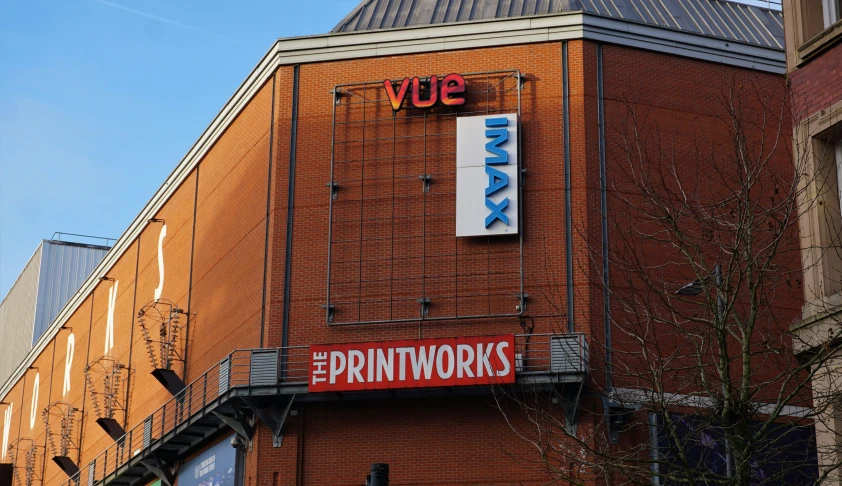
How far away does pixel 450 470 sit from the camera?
34469 mm

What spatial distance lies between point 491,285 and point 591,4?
1077cm

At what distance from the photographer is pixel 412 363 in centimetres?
3400

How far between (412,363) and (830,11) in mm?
15480

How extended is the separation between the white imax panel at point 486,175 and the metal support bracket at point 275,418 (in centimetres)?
714

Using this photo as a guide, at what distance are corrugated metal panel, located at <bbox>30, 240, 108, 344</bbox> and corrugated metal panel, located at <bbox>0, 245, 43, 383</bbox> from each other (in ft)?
1.65

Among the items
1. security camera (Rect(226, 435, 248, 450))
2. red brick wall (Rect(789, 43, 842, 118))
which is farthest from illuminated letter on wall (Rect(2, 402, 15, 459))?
red brick wall (Rect(789, 43, 842, 118))

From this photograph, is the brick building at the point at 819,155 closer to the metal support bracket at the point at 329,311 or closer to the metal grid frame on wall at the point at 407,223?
the metal grid frame on wall at the point at 407,223

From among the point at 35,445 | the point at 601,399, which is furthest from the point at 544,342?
the point at 35,445

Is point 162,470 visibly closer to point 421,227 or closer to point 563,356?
point 421,227

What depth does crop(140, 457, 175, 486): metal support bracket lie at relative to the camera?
1702 inches

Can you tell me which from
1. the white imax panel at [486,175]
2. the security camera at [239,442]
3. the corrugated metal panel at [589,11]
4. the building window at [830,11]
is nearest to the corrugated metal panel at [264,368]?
the security camera at [239,442]

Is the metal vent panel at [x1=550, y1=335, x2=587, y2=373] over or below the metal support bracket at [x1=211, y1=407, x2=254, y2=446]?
over

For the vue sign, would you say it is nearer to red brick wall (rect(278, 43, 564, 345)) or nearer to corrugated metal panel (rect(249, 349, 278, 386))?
red brick wall (rect(278, 43, 564, 345))

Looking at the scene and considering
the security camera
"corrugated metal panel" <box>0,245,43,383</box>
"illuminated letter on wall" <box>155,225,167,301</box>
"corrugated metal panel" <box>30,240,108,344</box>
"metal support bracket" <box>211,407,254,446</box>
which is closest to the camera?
"metal support bracket" <box>211,407,254,446</box>
